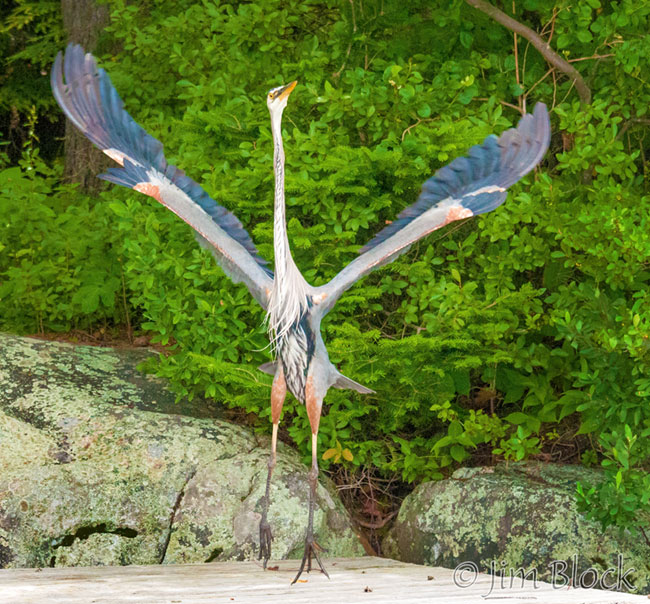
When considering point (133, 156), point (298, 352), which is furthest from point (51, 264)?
point (298, 352)

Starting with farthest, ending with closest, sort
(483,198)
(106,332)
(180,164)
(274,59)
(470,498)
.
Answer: (106,332), (274,59), (180,164), (470,498), (483,198)

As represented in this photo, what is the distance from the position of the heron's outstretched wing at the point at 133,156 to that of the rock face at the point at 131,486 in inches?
61.0

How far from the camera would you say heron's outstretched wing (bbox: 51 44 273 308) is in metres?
4.61

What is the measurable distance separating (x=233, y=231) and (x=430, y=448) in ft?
7.15

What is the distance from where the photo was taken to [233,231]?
506cm

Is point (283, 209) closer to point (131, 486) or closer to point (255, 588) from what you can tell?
point (255, 588)

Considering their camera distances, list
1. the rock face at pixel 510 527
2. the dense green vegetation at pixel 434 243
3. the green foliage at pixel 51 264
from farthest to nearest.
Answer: the green foliage at pixel 51 264
the dense green vegetation at pixel 434 243
the rock face at pixel 510 527

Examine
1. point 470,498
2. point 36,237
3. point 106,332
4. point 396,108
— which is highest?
point 396,108

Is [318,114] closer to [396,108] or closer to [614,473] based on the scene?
[396,108]

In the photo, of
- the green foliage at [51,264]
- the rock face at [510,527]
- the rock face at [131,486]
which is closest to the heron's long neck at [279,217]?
the rock face at [131,486]

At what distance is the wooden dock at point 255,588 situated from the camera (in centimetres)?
368

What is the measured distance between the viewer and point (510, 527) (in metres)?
5.59

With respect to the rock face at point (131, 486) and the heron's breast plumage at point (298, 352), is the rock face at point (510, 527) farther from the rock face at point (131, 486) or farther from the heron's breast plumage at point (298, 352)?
the heron's breast plumage at point (298, 352)

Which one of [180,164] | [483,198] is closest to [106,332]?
[180,164]
